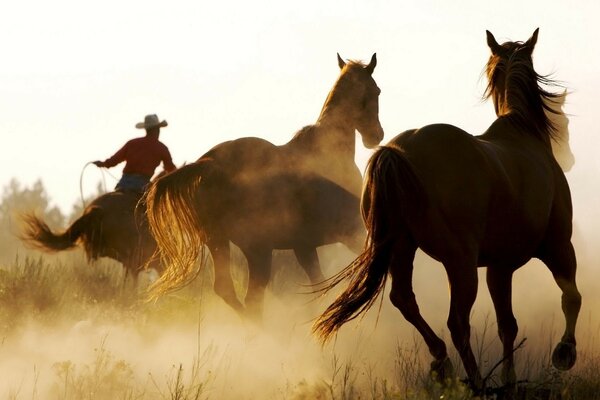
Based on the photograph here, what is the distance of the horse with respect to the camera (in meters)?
9.23

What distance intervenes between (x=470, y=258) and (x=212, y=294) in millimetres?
5364

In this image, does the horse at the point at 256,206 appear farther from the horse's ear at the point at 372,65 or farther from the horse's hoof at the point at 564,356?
the horse's hoof at the point at 564,356

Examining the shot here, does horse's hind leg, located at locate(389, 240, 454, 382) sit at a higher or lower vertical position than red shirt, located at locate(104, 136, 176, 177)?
lower

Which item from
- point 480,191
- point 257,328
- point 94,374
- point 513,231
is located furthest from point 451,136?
point 257,328

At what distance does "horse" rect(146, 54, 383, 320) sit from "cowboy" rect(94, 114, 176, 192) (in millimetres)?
3088

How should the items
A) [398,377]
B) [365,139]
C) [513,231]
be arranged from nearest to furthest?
1. [513,231]
2. [398,377]
3. [365,139]

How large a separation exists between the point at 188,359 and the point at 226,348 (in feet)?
2.64

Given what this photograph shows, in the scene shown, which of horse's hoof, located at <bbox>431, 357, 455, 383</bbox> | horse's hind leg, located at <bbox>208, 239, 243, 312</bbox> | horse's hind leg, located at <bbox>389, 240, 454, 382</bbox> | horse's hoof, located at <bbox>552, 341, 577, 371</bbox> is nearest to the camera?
horse's hoof, located at <bbox>431, 357, 455, 383</bbox>

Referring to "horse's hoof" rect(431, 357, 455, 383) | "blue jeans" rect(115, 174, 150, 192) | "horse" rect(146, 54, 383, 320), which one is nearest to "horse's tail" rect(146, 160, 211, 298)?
"horse" rect(146, 54, 383, 320)

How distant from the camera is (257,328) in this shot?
30.8 feet

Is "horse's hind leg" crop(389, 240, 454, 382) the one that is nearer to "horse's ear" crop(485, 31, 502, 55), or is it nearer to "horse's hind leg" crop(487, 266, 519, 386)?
"horse's hind leg" crop(487, 266, 519, 386)

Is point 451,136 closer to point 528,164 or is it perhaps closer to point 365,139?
point 528,164

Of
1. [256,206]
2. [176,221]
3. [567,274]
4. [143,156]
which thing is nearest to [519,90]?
[567,274]

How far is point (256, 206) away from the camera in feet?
30.8
